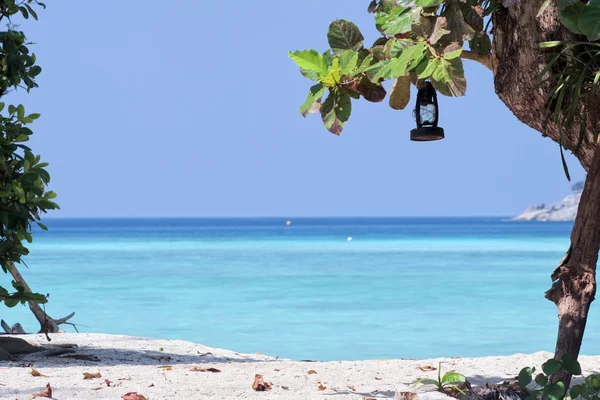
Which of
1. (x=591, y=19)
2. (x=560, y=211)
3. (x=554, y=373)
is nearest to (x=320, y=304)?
(x=554, y=373)

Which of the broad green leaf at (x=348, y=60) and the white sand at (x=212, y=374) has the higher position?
the broad green leaf at (x=348, y=60)

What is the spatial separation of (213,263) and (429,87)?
2166cm

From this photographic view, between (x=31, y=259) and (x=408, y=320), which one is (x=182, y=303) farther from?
(x=31, y=259)

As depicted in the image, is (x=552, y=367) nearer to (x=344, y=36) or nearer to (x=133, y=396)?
(x=344, y=36)

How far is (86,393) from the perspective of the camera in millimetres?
4027

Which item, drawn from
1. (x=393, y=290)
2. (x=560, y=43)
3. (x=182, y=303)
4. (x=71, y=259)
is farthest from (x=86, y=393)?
(x=71, y=259)

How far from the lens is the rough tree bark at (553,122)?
11.1ft

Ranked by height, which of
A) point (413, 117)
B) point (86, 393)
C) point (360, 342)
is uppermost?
point (413, 117)

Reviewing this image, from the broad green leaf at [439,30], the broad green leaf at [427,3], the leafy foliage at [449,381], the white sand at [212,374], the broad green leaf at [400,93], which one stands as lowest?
the white sand at [212,374]

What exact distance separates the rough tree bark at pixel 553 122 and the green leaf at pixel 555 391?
19 cm

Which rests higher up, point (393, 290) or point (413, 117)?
point (413, 117)

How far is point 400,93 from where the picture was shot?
11.6 ft

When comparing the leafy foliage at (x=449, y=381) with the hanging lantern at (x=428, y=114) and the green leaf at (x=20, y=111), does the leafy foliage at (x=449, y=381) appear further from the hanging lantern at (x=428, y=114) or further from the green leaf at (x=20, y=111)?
the green leaf at (x=20, y=111)

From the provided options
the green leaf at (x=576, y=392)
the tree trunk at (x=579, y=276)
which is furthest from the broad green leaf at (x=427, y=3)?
the green leaf at (x=576, y=392)
